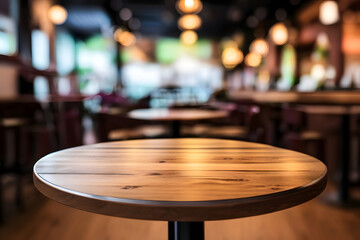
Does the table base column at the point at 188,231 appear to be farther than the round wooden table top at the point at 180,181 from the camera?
Yes

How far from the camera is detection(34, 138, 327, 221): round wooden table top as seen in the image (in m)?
0.74

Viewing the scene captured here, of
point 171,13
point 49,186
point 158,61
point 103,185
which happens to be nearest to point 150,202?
point 103,185

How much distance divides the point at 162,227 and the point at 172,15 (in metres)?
10.6

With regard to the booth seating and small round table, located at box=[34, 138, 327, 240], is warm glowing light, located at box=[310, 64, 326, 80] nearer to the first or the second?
the booth seating

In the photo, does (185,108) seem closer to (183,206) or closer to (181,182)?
(181,182)

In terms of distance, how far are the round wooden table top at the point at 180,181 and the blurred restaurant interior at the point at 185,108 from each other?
1340 mm

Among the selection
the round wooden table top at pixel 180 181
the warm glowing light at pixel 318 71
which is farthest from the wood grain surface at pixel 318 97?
the warm glowing light at pixel 318 71

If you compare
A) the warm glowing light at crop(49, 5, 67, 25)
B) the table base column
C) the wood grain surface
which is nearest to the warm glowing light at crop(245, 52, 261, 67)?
the wood grain surface

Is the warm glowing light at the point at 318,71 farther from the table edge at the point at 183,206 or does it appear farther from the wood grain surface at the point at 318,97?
the table edge at the point at 183,206

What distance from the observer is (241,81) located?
12.8 meters

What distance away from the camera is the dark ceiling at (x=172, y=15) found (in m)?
9.51

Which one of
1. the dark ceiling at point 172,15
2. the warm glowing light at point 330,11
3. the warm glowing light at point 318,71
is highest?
the dark ceiling at point 172,15

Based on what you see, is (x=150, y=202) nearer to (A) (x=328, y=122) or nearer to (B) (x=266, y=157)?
(B) (x=266, y=157)

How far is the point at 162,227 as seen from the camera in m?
2.56
